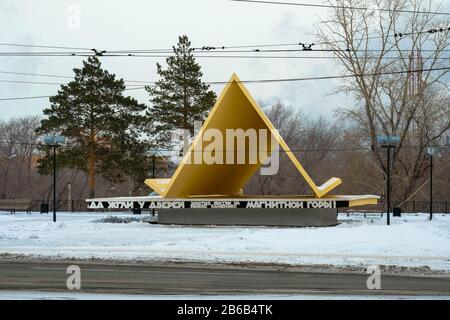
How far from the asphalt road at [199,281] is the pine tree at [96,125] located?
136 feet

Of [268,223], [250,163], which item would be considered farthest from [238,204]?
[250,163]

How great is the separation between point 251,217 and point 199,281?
23.3 metres

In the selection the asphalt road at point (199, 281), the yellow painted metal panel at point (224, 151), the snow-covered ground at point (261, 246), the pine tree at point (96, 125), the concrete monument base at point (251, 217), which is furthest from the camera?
the pine tree at point (96, 125)

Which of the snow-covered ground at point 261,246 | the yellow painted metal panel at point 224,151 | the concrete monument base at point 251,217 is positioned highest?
the yellow painted metal panel at point 224,151

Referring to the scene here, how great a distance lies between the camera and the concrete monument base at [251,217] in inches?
1398

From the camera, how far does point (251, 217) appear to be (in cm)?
3653

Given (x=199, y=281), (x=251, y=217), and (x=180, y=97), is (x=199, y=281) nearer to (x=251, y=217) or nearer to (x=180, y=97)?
(x=251, y=217)

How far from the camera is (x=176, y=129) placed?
64.7m

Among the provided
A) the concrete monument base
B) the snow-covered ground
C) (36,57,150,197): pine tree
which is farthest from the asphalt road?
(36,57,150,197): pine tree

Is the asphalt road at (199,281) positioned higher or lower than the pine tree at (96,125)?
lower

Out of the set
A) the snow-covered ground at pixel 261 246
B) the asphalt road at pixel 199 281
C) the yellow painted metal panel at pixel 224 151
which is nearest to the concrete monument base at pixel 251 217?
the yellow painted metal panel at pixel 224 151

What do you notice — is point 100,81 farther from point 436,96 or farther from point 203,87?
point 436,96

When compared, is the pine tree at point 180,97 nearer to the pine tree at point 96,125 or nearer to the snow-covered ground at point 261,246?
the pine tree at point 96,125
